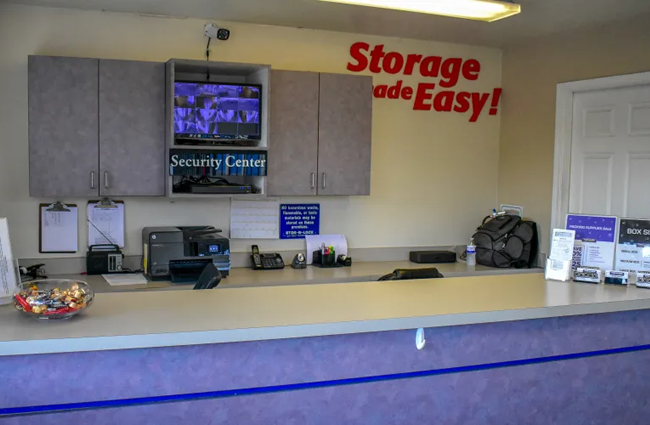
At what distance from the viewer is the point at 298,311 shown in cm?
260

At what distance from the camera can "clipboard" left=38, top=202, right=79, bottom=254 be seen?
4445mm

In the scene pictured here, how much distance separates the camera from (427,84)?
213 inches

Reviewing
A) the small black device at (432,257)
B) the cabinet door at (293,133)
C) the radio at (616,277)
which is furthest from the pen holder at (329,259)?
the radio at (616,277)

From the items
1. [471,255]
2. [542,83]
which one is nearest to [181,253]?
[471,255]

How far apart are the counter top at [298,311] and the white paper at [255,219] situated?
187 centimetres

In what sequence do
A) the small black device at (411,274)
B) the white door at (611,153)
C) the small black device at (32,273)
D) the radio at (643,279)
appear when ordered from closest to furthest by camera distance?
the radio at (643,279)
the small black device at (411,274)
the small black device at (32,273)
the white door at (611,153)

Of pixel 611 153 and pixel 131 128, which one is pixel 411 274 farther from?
pixel 611 153

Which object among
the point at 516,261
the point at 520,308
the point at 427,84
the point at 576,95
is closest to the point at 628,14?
the point at 576,95

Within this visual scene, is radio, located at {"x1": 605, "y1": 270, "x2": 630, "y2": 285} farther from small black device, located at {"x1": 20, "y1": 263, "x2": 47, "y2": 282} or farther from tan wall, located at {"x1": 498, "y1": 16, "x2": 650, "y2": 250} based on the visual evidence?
small black device, located at {"x1": 20, "y1": 263, "x2": 47, "y2": 282}

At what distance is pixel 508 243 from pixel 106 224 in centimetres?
294

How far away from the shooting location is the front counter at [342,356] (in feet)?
7.30

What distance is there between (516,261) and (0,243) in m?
3.80

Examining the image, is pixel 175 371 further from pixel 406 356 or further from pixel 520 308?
pixel 520 308

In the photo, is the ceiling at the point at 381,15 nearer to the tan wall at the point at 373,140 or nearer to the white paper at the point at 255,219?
the tan wall at the point at 373,140
